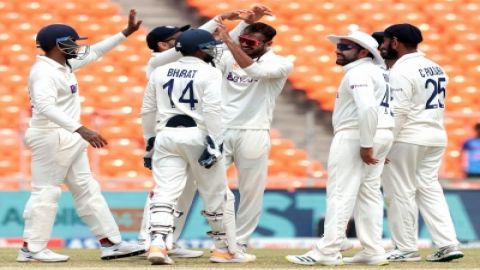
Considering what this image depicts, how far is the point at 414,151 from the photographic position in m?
10.9

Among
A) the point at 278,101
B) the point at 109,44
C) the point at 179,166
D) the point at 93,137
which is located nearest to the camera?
the point at 93,137

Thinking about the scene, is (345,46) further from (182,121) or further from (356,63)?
(182,121)

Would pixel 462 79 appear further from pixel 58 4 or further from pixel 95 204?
pixel 95 204

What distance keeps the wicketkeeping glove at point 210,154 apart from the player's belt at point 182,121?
0.18 meters

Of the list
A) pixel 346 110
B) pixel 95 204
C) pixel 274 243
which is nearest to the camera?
pixel 346 110

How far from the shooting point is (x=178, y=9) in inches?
747

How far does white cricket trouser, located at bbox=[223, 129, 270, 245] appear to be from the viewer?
35.9 ft

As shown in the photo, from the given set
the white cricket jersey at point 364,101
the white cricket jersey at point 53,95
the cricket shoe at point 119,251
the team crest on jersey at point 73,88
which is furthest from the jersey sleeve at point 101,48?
the white cricket jersey at point 364,101

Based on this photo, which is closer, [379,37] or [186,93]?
[186,93]

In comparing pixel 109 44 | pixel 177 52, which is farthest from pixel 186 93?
pixel 109 44

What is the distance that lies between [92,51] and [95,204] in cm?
132

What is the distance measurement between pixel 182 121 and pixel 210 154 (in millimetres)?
343

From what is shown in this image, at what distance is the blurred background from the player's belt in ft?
14.8

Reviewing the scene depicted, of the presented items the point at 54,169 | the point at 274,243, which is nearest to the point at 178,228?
the point at 54,169
